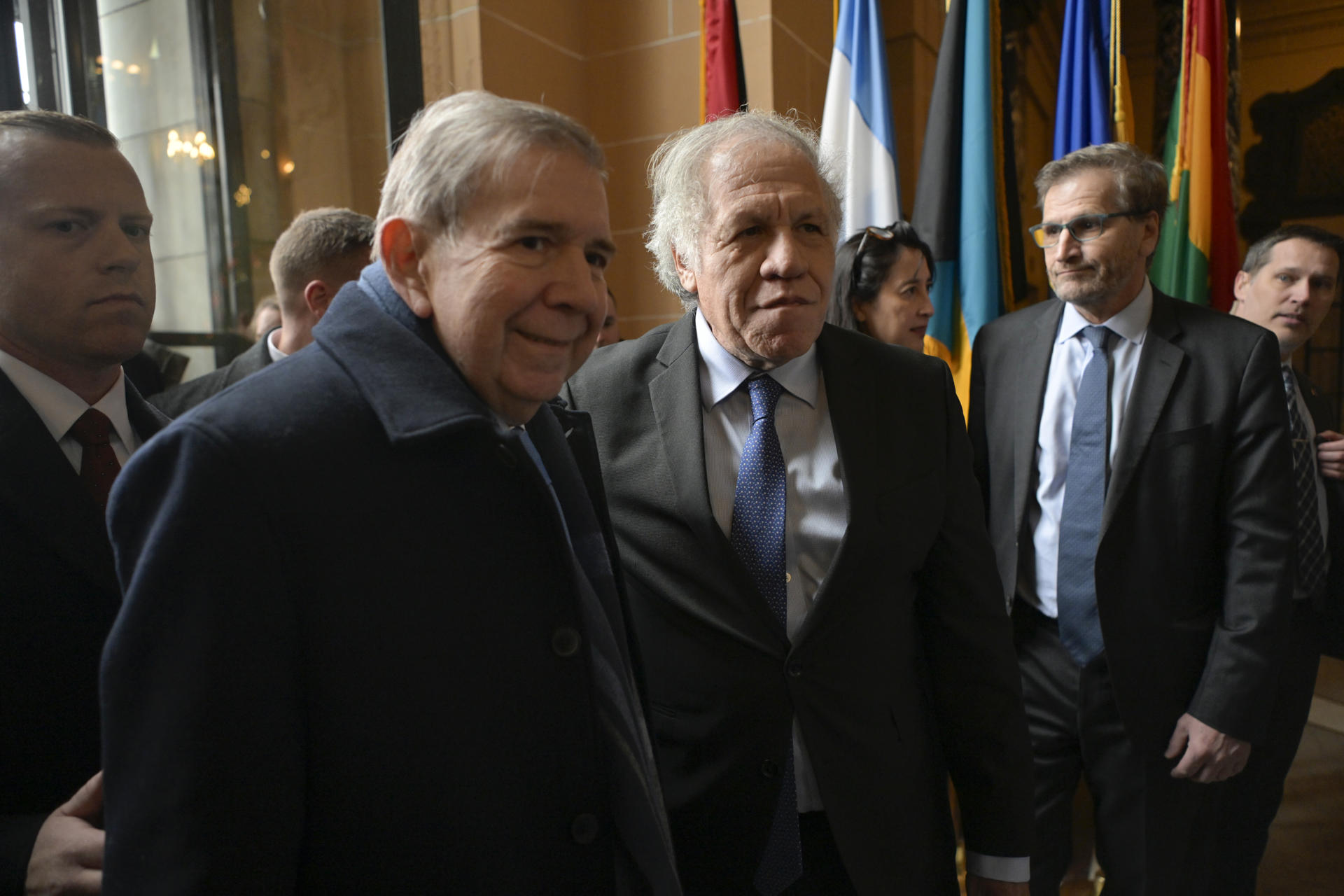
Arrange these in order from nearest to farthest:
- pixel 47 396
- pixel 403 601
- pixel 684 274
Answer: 1. pixel 403 601
2. pixel 47 396
3. pixel 684 274

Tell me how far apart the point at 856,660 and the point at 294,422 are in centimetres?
88

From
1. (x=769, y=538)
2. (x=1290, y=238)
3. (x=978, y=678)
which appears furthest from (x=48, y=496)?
(x=1290, y=238)

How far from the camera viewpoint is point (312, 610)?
772 millimetres

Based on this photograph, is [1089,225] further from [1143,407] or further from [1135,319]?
[1143,407]

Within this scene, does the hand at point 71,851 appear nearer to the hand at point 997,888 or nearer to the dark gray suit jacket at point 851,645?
the dark gray suit jacket at point 851,645

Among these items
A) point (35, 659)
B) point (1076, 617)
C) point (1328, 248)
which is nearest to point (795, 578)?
point (35, 659)

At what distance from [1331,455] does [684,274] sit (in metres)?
2.29

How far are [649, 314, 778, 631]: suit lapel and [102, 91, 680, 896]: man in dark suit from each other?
1.02ft

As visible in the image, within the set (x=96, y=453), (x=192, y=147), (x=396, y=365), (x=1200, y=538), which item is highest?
(x=192, y=147)

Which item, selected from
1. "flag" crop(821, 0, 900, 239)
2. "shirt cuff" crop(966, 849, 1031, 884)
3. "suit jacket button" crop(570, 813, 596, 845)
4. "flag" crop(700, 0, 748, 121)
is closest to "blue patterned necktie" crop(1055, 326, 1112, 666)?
"shirt cuff" crop(966, 849, 1031, 884)

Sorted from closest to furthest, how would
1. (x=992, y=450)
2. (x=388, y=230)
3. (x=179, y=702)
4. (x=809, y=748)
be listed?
(x=179, y=702), (x=388, y=230), (x=809, y=748), (x=992, y=450)

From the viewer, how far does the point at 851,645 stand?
1274 millimetres

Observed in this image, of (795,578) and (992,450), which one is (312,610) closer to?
(795,578)

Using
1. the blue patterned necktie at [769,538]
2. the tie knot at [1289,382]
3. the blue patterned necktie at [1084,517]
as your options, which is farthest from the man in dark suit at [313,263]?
the tie knot at [1289,382]
